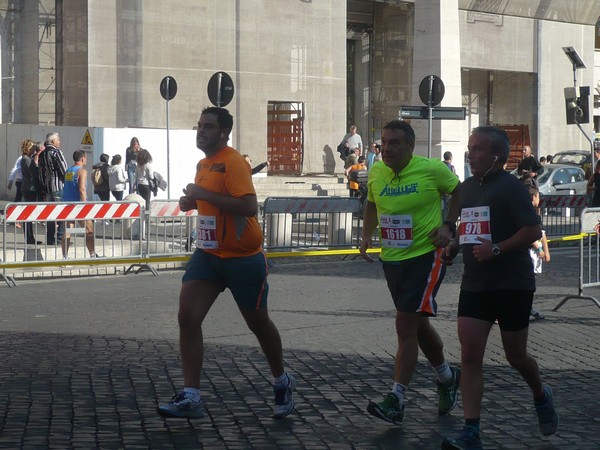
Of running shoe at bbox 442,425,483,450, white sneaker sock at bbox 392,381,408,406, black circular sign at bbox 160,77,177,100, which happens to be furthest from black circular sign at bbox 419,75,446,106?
running shoe at bbox 442,425,483,450

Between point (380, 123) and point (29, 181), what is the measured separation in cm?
3135

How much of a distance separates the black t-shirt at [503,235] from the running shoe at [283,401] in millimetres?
1330

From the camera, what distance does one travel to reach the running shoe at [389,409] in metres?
6.67

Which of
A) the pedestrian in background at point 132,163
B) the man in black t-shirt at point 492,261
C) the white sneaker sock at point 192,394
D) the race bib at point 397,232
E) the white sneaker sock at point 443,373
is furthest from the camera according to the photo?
the pedestrian in background at point 132,163

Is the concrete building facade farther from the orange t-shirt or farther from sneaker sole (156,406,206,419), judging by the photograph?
sneaker sole (156,406,206,419)

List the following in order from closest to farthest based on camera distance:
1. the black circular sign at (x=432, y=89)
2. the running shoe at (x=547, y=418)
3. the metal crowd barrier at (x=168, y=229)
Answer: the running shoe at (x=547, y=418), the metal crowd barrier at (x=168, y=229), the black circular sign at (x=432, y=89)

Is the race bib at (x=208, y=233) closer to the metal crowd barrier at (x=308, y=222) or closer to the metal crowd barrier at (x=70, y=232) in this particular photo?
the metal crowd barrier at (x=70, y=232)

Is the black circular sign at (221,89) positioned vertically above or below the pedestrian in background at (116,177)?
above

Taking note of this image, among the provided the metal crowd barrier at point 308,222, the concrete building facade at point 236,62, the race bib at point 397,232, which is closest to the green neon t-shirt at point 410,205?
the race bib at point 397,232

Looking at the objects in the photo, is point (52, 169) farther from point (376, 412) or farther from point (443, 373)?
point (376, 412)

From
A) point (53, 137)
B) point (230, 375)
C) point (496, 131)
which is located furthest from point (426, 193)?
point (53, 137)

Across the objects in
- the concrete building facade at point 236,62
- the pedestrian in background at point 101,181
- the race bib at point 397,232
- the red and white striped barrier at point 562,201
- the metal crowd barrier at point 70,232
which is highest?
the concrete building facade at point 236,62

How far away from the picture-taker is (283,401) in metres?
6.99

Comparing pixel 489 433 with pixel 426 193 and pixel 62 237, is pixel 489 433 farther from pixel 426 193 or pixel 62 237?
pixel 62 237
